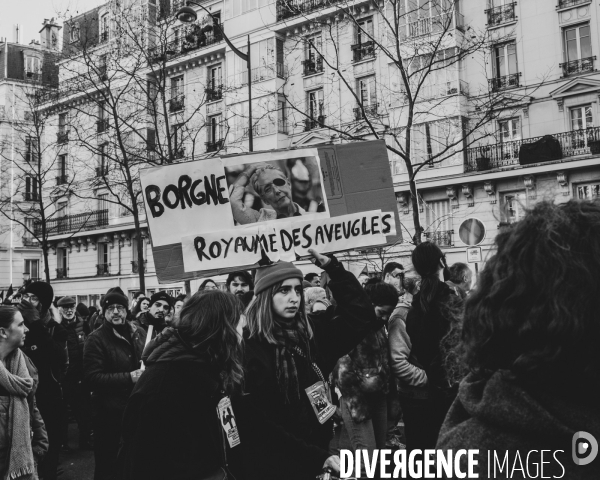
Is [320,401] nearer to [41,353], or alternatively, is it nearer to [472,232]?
[41,353]

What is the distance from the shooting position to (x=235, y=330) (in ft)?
11.6

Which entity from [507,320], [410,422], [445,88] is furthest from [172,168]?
[445,88]

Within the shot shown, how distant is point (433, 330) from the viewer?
16.1ft

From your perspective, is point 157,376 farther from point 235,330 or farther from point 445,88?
point 445,88

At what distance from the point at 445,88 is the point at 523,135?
12.6 ft

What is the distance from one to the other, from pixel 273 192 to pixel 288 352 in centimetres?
162

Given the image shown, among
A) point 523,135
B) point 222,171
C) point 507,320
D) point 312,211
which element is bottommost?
point 507,320

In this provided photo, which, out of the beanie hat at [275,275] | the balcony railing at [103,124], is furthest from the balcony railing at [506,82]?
the beanie hat at [275,275]

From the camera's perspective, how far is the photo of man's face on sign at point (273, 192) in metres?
4.85

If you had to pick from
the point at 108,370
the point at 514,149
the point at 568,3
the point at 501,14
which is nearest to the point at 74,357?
the point at 108,370

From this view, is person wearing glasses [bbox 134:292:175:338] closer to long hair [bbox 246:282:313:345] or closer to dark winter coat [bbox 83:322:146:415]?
dark winter coat [bbox 83:322:146:415]

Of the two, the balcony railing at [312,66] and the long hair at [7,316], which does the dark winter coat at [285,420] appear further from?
the balcony railing at [312,66]

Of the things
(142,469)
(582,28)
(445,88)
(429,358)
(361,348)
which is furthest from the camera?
(445,88)

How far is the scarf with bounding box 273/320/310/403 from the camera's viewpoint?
138 inches
